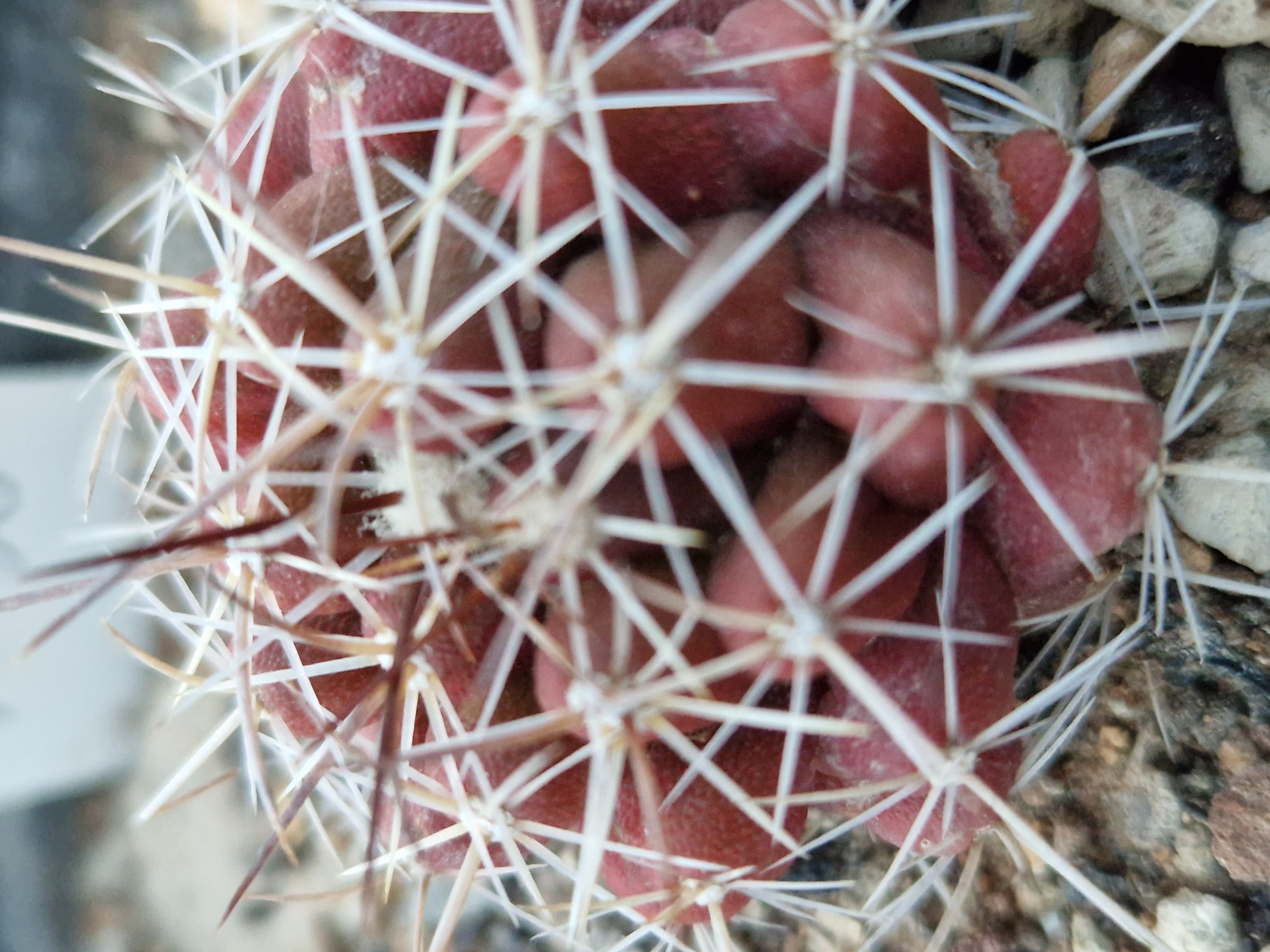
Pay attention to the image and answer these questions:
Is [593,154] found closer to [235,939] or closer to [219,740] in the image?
[219,740]

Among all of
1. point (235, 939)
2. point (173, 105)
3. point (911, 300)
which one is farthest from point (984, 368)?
point (235, 939)

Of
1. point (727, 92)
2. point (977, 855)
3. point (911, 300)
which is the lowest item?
point (977, 855)

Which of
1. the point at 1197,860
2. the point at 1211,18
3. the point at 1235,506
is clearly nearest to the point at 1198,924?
the point at 1197,860

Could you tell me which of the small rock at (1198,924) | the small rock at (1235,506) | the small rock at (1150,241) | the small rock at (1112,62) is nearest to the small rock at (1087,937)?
the small rock at (1198,924)

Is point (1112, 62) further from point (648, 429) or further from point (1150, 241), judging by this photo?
point (648, 429)

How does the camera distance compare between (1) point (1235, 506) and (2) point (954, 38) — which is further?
(2) point (954, 38)

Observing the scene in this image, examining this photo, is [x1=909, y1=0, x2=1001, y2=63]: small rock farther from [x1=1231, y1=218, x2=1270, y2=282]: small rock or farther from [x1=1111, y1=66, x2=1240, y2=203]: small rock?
[x1=1231, y1=218, x2=1270, y2=282]: small rock
